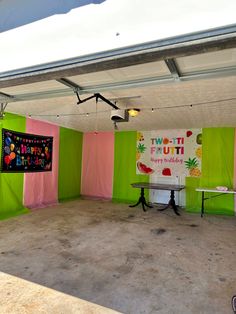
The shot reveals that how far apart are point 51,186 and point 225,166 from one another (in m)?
4.64

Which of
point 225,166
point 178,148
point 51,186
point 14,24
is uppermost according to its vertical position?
point 14,24

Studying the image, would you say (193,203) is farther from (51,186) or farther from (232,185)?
(51,186)

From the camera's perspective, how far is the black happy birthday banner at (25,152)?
4.84 metres

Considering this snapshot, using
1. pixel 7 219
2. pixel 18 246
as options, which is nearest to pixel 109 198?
pixel 7 219

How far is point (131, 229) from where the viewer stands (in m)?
4.17

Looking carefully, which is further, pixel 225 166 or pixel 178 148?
pixel 178 148

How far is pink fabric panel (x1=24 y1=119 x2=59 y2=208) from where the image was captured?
5.46m

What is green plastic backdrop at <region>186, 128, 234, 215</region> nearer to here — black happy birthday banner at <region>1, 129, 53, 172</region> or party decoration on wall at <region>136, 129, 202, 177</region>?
party decoration on wall at <region>136, 129, 202, 177</region>

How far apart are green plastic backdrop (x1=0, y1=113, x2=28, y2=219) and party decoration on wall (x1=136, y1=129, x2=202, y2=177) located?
129 inches

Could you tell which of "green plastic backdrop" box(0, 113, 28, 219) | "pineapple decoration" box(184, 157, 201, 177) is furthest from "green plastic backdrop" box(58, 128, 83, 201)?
"pineapple decoration" box(184, 157, 201, 177)

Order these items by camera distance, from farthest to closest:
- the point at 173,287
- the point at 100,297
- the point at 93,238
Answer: the point at 93,238, the point at 173,287, the point at 100,297

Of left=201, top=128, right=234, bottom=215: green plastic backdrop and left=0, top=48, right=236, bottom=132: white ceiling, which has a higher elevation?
left=0, top=48, right=236, bottom=132: white ceiling

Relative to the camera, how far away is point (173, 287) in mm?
2258

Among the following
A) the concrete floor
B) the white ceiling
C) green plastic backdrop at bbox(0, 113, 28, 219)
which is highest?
the white ceiling
